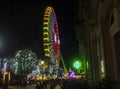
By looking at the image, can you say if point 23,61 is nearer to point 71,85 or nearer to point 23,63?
point 23,63

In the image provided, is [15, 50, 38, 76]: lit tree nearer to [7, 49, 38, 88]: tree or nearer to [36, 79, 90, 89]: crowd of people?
[7, 49, 38, 88]: tree

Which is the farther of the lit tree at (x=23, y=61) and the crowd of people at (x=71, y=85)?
the lit tree at (x=23, y=61)

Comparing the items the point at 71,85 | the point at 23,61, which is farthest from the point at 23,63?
the point at 71,85

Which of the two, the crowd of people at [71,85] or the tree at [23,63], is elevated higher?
the tree at [23,63]

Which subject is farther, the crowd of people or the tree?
the tree

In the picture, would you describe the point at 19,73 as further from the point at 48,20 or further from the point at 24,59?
the point at 48,20

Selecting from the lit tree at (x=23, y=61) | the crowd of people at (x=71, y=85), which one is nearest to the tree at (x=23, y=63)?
the lit tree at (x=23, y=61)

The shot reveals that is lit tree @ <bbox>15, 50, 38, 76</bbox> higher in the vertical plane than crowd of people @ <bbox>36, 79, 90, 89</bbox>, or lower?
higher

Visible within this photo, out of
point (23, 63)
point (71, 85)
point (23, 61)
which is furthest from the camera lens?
point (23, 63)

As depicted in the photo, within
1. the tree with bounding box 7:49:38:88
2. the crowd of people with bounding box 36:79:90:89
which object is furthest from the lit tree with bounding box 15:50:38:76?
the crowd of people with bounding box 36:79:90:89

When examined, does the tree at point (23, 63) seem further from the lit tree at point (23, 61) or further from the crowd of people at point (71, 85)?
the crowd of people at point (71, 85)

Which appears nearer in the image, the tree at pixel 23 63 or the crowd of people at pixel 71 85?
the crowd of people at pixel 71 85

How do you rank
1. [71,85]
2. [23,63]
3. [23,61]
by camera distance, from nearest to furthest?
1. [71,85]
2. [23,61]
3. [23,63]

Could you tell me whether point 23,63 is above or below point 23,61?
below
